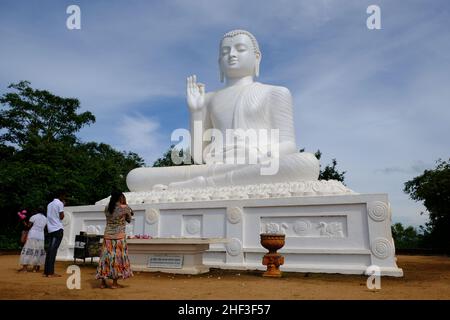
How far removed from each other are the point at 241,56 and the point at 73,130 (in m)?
14.1

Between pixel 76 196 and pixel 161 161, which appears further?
pixel 161 161

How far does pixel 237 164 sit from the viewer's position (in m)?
7.86

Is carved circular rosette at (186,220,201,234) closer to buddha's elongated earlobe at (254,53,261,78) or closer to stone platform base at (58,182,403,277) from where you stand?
stone platform base at (58,182,403,277)

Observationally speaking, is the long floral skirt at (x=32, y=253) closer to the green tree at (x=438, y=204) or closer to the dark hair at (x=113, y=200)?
the dark hair at (x=113, y=200)

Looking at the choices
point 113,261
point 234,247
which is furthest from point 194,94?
point 113,261

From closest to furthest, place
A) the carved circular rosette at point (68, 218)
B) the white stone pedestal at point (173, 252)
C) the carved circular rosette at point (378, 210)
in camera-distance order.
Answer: the carved circular rosette at point (378, 210), the white stone pedestal at point (173, 252), the carved circular rosette at point (68, 218)

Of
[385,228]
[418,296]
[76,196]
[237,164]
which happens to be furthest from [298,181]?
[76,196]

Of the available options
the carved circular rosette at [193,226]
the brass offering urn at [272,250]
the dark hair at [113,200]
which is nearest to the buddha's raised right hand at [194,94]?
the carved circular rosette at [193,226]

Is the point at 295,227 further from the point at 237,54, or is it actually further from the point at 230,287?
the point at 237,54

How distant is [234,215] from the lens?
6.51 metres

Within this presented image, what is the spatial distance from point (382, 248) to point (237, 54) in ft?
19.9

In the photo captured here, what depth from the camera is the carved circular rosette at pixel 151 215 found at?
7270 mm

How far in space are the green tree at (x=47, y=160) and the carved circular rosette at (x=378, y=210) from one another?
4979 millimetres

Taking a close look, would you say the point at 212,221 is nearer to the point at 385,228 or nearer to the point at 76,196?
the point at 385,228
